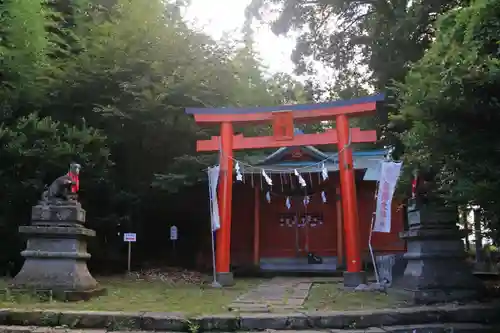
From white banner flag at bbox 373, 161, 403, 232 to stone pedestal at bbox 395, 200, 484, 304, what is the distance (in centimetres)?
137

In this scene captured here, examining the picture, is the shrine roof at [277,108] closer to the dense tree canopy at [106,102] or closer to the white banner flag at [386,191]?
the dense tree canopy at [106,102]

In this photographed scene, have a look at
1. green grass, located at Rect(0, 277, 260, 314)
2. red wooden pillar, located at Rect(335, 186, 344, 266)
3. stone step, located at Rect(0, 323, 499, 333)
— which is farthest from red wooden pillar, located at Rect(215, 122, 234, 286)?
stone step, located at Rect(0, 323, 499, 333)

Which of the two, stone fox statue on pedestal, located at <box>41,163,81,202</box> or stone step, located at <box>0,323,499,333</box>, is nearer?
stone step, located at <box>0,323,499,333</box>

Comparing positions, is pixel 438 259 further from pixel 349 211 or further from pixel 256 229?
pixel 256 229

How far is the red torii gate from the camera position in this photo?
33.3 ft

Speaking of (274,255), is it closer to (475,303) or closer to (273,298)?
(273,298)

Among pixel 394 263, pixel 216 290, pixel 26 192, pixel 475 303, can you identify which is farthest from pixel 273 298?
pixel 26 192

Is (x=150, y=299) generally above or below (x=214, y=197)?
below

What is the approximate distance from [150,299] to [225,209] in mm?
3349

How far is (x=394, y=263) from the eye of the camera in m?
8.79

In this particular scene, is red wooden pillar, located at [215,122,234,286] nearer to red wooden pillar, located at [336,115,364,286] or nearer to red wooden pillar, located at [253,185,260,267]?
red wooden pillar, located at [336,115,364,286]

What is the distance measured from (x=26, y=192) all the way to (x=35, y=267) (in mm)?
2988

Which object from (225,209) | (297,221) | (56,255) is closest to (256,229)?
(297,221)

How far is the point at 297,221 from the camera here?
1501 cm
